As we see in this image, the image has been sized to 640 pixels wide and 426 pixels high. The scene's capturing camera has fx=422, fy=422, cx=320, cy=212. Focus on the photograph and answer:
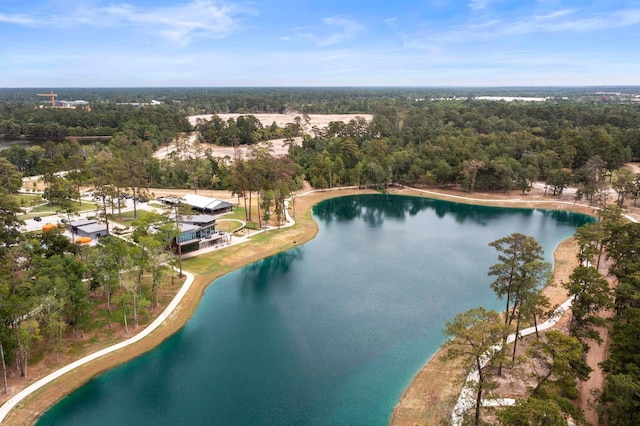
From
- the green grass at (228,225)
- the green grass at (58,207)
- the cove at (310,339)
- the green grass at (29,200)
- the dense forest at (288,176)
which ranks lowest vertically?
the cove at (310,339)

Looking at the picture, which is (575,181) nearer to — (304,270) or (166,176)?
(304,270)

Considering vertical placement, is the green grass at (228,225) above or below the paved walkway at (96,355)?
above

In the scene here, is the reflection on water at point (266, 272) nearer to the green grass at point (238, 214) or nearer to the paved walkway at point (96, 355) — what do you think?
the paved walkway at point (96, 355)

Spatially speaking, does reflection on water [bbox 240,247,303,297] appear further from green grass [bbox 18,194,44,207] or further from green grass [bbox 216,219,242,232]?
green grass [bbox 18,194,44,207]

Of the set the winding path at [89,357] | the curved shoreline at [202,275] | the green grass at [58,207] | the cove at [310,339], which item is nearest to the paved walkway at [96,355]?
the winding path at [89,357]

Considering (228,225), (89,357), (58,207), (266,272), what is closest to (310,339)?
(266,272)

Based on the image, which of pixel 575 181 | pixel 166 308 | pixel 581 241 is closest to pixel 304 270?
pixel 166 308

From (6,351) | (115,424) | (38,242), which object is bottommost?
(115,424)
